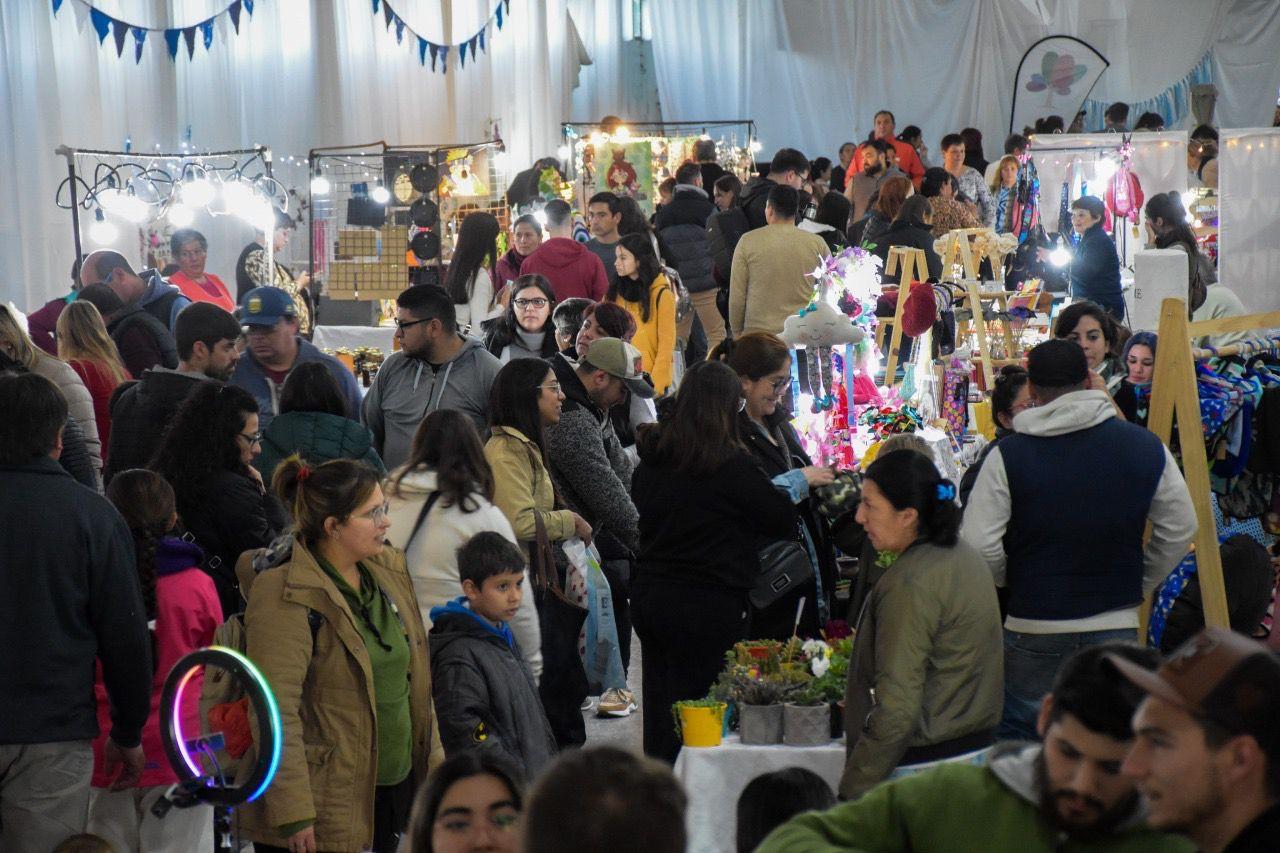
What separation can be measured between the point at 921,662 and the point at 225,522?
6.71 feet

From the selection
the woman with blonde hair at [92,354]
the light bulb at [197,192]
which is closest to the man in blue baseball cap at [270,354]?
the woman with blonde hair at [92,354]

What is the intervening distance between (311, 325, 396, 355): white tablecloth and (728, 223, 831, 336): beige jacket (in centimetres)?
236

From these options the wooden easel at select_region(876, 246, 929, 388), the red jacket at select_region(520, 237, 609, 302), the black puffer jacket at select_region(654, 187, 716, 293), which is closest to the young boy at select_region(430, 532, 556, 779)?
the wooden easel at select_region(876, 246, 929, 388)

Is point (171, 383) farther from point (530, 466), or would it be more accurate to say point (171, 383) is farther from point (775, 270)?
point (775, 270)

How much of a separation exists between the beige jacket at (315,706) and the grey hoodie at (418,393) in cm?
198

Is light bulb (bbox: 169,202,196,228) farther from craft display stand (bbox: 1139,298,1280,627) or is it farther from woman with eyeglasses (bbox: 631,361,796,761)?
craft display stand (bbox: 1139,298,1280,627)

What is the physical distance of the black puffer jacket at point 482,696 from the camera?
371cm

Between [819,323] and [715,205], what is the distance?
238 inches

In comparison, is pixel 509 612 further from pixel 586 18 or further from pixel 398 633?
pixel 586 18

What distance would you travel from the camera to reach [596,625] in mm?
5324

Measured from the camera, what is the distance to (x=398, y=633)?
12.1 ft

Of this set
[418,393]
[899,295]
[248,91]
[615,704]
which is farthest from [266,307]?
[248,91]

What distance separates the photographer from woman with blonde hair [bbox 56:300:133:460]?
5.93 m

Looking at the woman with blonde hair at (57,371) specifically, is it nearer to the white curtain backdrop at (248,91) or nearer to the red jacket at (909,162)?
the white curtain backdrop at (248,91)
